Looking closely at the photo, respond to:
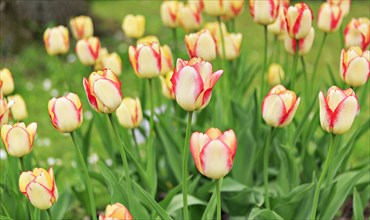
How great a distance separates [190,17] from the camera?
2.90 meters

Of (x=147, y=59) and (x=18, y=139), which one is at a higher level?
(x=147, y=59)

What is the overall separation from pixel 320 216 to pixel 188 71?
115 centimetres

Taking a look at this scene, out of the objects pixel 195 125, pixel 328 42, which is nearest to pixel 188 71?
pixel 195 125

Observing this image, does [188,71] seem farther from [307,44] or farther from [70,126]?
[307,44]

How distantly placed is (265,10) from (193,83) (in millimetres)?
834

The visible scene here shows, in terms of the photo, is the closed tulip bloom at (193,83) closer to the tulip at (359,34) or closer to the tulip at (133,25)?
the tulip at (359,34)

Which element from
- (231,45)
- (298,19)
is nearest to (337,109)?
(298,19)

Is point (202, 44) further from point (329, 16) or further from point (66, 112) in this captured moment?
point (66, 112)

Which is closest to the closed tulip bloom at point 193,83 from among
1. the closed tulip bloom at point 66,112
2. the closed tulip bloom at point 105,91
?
the closed tulip bloom at point 105,91

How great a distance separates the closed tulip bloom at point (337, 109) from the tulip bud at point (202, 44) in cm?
67

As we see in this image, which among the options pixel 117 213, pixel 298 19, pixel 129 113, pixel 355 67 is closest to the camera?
pixel 117 213

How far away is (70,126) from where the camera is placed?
6.37 feet

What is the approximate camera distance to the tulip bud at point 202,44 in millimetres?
2449

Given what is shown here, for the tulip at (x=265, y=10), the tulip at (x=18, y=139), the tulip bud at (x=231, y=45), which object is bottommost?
the tulip at (x=18, y=139)
